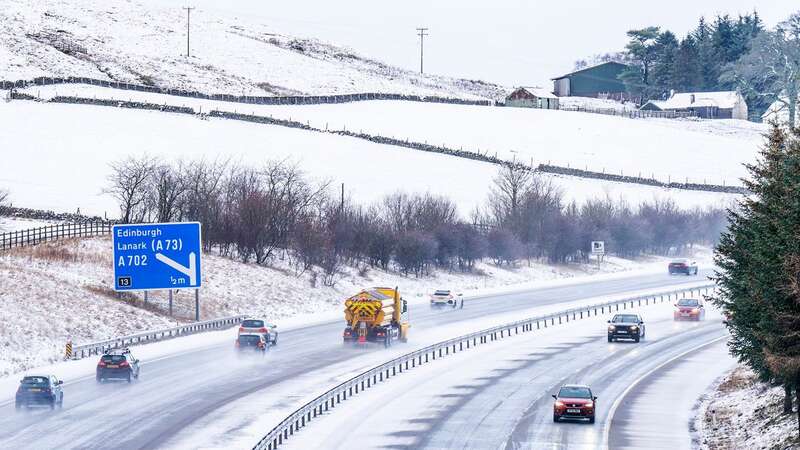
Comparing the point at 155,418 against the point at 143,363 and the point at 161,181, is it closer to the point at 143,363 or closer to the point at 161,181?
the point at 143,363

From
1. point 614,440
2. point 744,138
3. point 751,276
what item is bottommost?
point 614,440

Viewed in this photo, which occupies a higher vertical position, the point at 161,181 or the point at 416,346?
the point at 161,181

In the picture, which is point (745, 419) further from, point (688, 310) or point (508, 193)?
point (508, 193)

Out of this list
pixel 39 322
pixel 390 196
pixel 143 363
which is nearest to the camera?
pixel 143 363

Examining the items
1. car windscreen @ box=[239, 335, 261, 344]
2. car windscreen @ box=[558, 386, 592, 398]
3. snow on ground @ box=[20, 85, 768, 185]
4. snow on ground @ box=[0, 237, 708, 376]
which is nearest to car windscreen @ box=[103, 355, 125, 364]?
snow on ground @ box=[0, 237, 708, 376]

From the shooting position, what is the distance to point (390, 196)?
413 ft

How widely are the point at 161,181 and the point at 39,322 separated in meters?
40.0

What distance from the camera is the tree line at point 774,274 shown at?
37.4 metres

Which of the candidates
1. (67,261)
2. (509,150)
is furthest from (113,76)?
(67,261)

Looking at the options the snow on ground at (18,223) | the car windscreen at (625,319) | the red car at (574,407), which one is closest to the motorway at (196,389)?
the red car at (574,407)

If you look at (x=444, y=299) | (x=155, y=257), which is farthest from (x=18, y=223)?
(x=155, y=257)

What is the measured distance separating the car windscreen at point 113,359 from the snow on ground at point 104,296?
6595 mm

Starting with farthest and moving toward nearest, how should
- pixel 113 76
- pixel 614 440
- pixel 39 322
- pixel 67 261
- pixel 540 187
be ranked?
pixel 113 76 → pixel 540 187 → pixel 67 261 → pixel 39 322 → pixel 614 440

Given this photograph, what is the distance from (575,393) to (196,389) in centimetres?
1486
